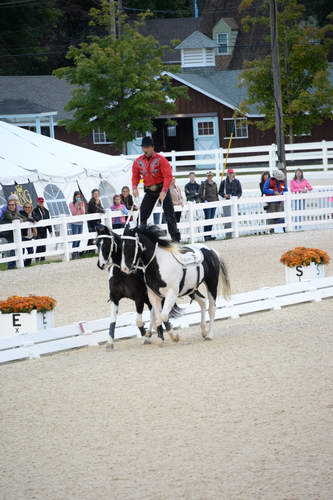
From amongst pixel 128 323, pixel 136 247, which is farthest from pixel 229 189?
pixel 136 247

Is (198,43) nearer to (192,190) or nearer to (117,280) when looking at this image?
(192,190)

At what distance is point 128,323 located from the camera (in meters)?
12.7

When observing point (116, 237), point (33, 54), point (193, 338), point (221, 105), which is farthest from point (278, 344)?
point (33, 54)

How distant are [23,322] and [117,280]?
4.94 ft

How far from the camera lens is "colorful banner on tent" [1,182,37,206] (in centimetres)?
2345

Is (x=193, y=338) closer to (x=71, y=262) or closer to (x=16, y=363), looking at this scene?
(x=16, y=363)

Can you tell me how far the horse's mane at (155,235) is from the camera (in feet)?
36.8

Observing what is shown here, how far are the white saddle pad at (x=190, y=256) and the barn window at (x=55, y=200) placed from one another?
1355 cm

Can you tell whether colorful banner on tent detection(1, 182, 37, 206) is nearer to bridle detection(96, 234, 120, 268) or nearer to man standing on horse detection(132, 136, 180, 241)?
man standing on horse detection(132, 136, 180, 241)

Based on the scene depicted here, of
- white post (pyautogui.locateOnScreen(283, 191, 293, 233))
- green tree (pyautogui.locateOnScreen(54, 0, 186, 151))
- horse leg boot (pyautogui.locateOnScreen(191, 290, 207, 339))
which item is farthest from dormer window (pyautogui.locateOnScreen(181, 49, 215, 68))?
horse leg boot (pyautogui.locateOnScreen(191, 290, 207, 339))

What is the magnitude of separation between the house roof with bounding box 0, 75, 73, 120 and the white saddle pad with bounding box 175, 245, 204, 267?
1515 inches

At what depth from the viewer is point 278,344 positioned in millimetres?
11266

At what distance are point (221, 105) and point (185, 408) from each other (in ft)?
150

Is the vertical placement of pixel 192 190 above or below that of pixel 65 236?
above
